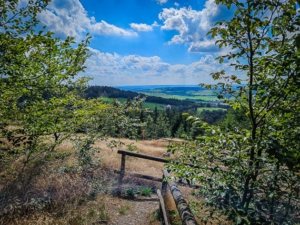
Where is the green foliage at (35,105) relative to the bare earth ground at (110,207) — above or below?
above

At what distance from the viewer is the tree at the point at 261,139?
6.26ft

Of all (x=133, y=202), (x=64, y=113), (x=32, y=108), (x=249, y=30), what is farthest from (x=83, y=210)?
(x=249, y=30)

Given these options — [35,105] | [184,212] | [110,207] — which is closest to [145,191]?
[110,207]

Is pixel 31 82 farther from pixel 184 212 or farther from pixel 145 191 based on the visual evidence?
pixel 145 191

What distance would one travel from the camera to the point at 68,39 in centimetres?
356

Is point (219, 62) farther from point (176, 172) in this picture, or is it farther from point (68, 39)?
point (68, 39)

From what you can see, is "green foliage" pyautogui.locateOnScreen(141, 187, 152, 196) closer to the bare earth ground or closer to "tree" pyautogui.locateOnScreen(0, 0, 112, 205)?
the bare earth ground

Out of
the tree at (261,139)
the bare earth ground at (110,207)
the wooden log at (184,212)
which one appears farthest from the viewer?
the bare earth ground at (110,207)

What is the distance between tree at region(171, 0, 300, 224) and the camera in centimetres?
191

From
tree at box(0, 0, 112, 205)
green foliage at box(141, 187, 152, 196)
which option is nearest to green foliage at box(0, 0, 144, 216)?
tree at box(0, 0, 112, 205)

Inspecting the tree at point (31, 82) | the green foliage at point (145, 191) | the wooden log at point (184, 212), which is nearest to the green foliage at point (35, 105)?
the tree at point (31, 82)

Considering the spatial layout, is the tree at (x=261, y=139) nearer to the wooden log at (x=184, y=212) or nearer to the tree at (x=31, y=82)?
the wooden log at (x=184, y=212)

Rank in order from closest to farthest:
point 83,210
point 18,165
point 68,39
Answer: point 68,39 < point 83,210 < point 18,165

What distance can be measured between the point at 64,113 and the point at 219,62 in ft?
11.6
